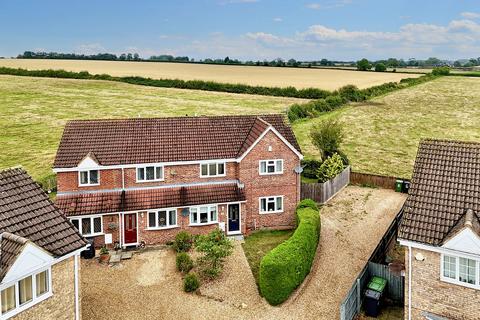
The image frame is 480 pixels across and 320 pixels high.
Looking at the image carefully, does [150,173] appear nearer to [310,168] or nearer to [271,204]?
[271,204]

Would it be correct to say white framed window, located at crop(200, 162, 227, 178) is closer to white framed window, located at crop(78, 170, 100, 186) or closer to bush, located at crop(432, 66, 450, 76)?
white framed window, located at crop(78, 170, 100, 186)

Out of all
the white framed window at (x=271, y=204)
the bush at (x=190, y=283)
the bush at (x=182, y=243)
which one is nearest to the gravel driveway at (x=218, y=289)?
the bush at (x=190, y=283)

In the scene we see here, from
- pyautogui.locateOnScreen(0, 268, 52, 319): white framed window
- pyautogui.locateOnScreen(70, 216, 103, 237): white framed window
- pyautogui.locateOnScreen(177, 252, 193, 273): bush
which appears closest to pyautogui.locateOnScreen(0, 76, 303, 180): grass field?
pyautogui.locateOnScreen(70, 216, 103, 237): white framed window

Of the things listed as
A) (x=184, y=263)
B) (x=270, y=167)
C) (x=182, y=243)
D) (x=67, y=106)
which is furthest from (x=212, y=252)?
(x=67, y=106)

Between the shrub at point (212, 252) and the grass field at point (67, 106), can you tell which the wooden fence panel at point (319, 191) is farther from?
the grass field at point (67, 106)

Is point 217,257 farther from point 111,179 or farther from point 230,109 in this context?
point 230,109

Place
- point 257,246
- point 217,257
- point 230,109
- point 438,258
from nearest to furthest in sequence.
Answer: point 438,258 < point 217,257 < point 257,246 < point 230,109

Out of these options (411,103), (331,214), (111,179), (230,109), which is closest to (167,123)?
(111,179)
